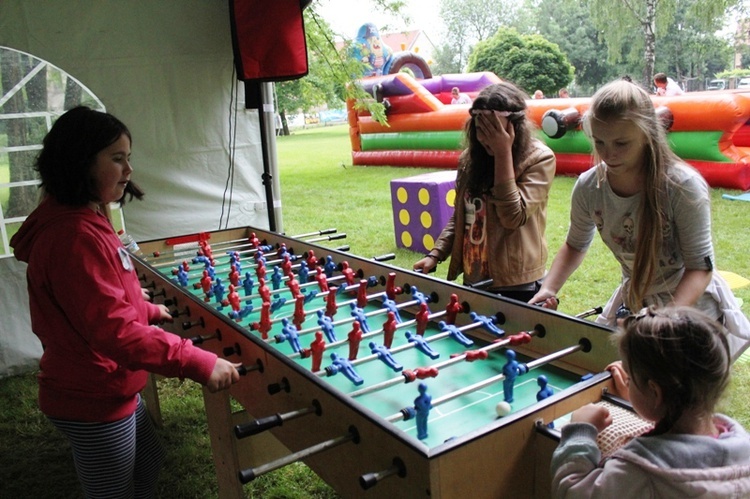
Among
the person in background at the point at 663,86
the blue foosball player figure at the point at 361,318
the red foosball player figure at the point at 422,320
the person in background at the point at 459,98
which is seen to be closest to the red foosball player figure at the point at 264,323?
the blue foosball player figure at the point at 361,318

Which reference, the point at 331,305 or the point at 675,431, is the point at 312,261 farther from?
the point at 675,431

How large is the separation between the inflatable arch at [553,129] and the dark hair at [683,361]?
283 cm

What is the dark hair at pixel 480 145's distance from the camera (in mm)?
2244

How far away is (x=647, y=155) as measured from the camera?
1.66 metres

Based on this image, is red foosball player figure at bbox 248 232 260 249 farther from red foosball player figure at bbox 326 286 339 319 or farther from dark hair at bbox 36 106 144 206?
dark hair at bbox 36 106 144 206

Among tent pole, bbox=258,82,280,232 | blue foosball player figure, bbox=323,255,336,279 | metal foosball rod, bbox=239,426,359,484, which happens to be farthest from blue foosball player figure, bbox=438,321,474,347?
tent pole, bbox=258,82,280,232

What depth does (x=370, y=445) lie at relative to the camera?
3.82ft

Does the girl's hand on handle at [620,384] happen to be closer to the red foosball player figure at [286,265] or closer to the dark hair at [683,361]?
the dark hair at [683,361]

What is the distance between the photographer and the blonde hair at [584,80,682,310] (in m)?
1.62

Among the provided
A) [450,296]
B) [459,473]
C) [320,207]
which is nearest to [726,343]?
[459,473]

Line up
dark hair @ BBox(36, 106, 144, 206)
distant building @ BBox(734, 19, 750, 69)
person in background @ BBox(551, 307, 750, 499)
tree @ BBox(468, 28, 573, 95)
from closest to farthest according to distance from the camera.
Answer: person in background @ BBox(551, 307, 750, 499), dark hair @ BBox(36, 106, 144, 206), tree @ BBox(468, 28, 573, 95), distant building @ BBox(734, 19, 750, 69)

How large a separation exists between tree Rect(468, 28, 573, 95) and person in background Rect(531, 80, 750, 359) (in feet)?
59.3

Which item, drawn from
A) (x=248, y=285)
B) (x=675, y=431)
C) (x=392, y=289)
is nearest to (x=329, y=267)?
(x=248, y=285)

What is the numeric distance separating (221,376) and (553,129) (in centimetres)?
748
